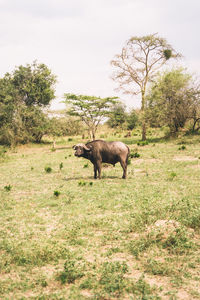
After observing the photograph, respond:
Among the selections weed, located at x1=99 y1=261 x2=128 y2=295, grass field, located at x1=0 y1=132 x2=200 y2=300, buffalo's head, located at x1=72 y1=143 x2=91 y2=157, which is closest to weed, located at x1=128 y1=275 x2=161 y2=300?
grass field, located at x1=0 y1=132 x2=200 y2=300

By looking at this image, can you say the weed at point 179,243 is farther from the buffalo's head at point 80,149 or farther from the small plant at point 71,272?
the buffalo's head at point 80,149

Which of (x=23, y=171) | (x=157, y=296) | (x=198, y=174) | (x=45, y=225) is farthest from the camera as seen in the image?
(x=23, y=171)

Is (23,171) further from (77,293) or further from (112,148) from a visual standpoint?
(77,293)

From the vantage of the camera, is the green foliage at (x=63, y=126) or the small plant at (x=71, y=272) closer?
the small plant at (x=71, y=272)

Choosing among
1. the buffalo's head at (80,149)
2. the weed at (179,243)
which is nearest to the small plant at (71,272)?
the weed at (179,243)

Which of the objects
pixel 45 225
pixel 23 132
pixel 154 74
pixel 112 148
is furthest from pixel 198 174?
pixel 23 132

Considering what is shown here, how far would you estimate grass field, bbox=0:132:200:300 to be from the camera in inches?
168

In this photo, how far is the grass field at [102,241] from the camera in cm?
428

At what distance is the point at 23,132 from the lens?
31.7 metres

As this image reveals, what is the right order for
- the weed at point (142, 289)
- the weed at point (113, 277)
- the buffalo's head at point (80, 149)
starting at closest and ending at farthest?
the weed at point (142, 289)
the weed at point (113, 277)
the buffalo's head at point (80, 149)

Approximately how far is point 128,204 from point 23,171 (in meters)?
9.45

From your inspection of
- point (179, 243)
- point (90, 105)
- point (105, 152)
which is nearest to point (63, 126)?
point (90, 105)

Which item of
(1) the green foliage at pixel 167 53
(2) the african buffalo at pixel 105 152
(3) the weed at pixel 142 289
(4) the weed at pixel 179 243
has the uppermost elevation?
(1) the green foliage at pixel 167 53

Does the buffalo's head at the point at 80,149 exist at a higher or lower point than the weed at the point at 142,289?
higher
